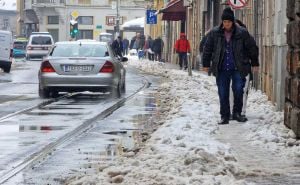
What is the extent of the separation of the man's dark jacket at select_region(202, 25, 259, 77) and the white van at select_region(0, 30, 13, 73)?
25.9 m

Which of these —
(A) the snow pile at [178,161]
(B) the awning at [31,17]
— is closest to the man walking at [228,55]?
(A) the snow pile at [178,161]

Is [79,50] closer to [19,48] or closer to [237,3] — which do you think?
[237,3]

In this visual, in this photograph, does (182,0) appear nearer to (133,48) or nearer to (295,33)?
(133,48)

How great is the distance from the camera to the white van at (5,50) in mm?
39744

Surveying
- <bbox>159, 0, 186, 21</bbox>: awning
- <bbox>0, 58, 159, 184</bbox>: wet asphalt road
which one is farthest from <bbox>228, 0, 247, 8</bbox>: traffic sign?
<bbox>159, 0, 186, 21</bbox>: awning

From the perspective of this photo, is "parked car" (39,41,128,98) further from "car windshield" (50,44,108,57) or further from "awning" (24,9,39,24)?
"awning" (24,9,39,24)

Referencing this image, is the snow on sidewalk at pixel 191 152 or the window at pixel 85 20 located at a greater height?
the window at pixel 85 20

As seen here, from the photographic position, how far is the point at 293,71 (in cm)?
1215

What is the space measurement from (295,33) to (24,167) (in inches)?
153

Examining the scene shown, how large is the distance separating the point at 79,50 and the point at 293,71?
11576 millimetres

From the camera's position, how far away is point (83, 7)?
98.8m

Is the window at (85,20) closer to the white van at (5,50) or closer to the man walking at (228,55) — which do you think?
the white van at (5,50)

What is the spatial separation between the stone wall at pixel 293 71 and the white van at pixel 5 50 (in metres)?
28.0

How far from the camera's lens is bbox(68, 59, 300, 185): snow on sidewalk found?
28.2 feet
